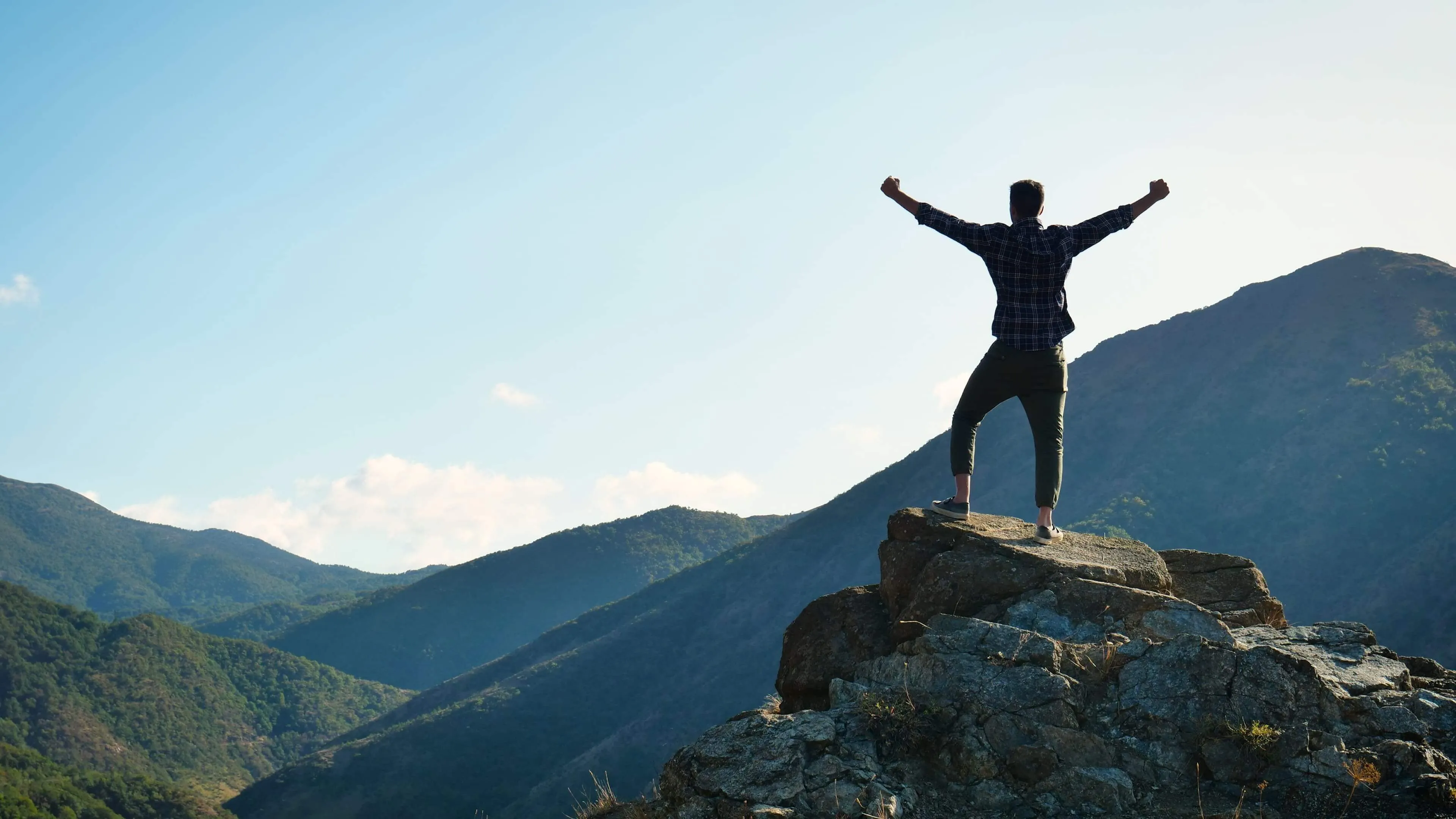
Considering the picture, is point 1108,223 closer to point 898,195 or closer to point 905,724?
point 898,195

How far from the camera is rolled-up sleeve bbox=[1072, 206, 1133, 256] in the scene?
7.72m

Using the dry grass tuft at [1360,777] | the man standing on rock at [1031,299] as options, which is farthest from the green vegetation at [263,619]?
the dry grass tuft at [1360,777]

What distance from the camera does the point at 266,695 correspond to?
123 metres

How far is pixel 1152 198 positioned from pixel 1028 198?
88 centimetres

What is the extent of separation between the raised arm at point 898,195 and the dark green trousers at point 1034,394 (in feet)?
3.97

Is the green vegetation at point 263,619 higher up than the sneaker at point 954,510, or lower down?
higher up

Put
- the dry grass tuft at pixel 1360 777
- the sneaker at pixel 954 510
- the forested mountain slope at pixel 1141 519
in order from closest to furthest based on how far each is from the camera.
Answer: the dry grass tuft at pixel 1360 777 < the sneaker at pixel 954 510 < the forested mountain slope at pixel 1141 519

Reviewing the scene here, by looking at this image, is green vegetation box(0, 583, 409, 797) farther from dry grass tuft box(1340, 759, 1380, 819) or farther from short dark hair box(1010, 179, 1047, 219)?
dry grass tuft box(1340, 759, 1380, 819)

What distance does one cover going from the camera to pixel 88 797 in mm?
75688

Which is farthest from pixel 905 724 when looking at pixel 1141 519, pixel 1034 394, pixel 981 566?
pixel 1141 519

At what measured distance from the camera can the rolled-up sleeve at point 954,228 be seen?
779 centimetres

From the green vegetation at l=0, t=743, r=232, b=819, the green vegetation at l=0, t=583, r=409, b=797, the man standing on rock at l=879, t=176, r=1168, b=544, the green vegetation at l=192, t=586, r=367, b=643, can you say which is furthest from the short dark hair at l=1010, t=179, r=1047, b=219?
the green vegetation at l=192, t=586, r=367, b=643

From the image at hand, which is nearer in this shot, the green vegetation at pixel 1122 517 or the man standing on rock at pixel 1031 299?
the man standing on rock at pixel 1031 299

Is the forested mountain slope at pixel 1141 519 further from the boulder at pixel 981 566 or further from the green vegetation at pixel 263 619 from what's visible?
the green vegetation at pixel 263 619
